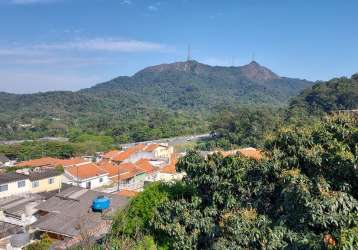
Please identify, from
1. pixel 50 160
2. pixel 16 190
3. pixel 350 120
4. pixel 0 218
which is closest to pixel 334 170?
pixel 350 120

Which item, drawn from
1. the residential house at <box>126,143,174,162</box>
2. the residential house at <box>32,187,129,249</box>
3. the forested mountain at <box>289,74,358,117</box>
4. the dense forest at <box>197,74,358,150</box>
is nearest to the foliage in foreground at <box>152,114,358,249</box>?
the residential house at <box>32,187,129,249</box>

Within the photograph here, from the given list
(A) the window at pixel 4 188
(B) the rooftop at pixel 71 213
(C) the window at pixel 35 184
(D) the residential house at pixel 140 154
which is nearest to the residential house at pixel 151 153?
(D) the residential house at pixel 140 154

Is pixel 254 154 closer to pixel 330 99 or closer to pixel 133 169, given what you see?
pixel 133 169

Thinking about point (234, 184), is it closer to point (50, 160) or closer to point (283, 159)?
point (283, 159)

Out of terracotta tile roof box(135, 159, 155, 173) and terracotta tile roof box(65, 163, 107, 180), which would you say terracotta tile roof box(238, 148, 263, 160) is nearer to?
terracotta tile roof box(135, 159, 155, 173)

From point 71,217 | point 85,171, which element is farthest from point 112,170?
point 71,217

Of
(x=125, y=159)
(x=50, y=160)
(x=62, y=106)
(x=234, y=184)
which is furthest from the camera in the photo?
(x=62, y=106)
